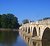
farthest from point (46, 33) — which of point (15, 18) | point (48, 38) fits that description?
point (15, 18)

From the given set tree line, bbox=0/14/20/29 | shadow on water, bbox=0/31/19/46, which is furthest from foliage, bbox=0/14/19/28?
shadow on water, bbox=0/31/19/46

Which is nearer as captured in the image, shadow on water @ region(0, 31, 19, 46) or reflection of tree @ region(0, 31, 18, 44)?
shadow on water @ region(0, 31, 19, 46)

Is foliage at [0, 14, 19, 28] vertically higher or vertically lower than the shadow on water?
higher

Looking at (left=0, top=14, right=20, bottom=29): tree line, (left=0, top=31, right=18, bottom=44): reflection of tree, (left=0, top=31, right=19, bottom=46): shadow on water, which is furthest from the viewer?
(left=0, top=14, right=20, bottom=29): tree line

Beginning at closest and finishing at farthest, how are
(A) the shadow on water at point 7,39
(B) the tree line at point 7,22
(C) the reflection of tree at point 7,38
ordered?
(A) the shadow on water at point 7,39
(C) the reflection of tree at point 7,38
(B) the tree line at point 7,22

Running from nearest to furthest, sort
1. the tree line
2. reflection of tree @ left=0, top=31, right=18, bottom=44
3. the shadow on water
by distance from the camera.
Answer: the shadow on water < reflection of tree @ left=0, top=31, right=18, bottom=44 < the tree line

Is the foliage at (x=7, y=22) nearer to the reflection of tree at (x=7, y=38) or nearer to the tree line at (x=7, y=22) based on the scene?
the tree line at (x=7, y=22)

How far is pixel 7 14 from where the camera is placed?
97062mm

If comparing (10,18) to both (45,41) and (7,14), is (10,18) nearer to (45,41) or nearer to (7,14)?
(7,14)

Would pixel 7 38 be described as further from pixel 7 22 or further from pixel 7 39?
pixel 7 22

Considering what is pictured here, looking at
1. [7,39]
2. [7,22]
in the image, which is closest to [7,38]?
[7,39]

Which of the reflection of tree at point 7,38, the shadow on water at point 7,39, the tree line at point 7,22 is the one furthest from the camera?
the tree line at point 7,22

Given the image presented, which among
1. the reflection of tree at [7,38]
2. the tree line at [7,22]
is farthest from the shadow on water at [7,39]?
the tree line at [7,22]

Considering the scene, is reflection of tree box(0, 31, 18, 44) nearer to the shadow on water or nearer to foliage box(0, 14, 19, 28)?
the shadow on water
